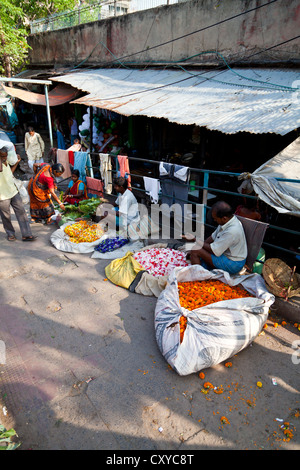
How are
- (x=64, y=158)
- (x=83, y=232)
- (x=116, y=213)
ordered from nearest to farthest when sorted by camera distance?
(x=83, y=232) → (x=116, y=213) → (x=64, y=158)

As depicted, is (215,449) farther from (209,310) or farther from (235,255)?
(235,255)

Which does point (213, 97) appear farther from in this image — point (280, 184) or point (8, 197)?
point (8, 197)

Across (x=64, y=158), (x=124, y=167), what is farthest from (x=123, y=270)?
(x=64, y=158)

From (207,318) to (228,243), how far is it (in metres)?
1.19

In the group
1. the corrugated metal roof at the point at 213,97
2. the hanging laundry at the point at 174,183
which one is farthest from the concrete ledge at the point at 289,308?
the corrugated metal roof at the point at 213,97

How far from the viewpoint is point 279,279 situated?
386 centimetres

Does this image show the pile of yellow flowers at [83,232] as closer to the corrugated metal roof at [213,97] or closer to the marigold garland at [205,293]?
the marigold garland at [205,293]

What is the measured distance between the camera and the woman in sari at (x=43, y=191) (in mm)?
6268

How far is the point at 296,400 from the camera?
285 centimetres

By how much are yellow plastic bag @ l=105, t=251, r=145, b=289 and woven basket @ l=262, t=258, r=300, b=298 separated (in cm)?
189

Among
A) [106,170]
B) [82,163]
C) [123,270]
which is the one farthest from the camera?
[82,163]

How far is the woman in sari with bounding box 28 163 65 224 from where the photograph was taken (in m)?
6.27

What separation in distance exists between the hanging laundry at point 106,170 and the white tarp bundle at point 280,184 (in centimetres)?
368

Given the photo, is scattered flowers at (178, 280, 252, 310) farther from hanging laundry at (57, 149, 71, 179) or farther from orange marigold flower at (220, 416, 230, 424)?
hanging laundry at (57, 149, 71, 179)
